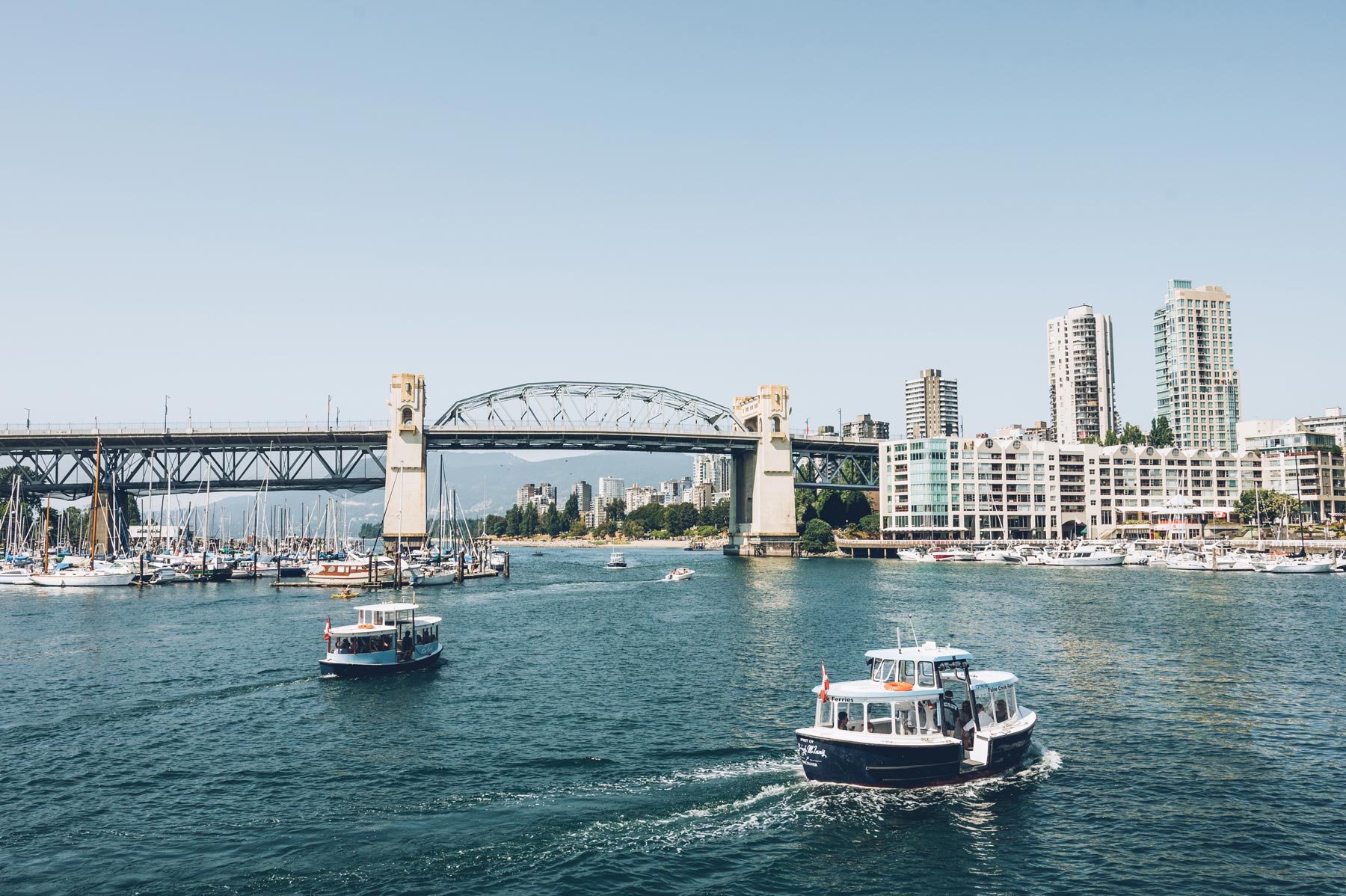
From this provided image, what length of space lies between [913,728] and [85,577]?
111735 mm

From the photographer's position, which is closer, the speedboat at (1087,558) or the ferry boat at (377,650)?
the ferry boat at (377,650)

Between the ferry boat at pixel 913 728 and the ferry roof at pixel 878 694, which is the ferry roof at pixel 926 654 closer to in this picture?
the ferry boat at pixel 913 728

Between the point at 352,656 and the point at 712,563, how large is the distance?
122m

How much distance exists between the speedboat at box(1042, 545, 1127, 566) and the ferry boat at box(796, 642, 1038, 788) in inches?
5014

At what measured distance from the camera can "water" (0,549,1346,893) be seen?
24750mm

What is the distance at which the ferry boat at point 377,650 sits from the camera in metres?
50.0

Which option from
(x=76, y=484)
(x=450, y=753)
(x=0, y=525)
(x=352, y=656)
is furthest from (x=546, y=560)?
(x=450, y=753)

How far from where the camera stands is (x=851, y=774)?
29953 millimetres

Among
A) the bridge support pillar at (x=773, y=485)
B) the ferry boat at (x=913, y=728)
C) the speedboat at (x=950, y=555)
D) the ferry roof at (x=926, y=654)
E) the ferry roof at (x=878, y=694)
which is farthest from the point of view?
the bridge support pillar at (x=773, y=485)

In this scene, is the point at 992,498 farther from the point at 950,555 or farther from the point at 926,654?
the point at 926,654

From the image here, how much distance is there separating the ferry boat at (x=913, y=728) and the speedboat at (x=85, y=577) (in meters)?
108

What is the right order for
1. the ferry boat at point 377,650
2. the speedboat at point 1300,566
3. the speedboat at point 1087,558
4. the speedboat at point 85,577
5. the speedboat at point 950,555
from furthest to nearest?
the speedboat at point 950,555 < the speedboat at point 1087,558 < the speedboat at point 1300,566 < the speedboat at point 85,577 < the ferry boat at point 377,650

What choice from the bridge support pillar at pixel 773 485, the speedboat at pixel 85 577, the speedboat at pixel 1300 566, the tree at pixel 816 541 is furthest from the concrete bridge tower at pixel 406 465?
the speedboat at pixel 1300 566

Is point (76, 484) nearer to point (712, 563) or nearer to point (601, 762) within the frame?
point (712, 563)
